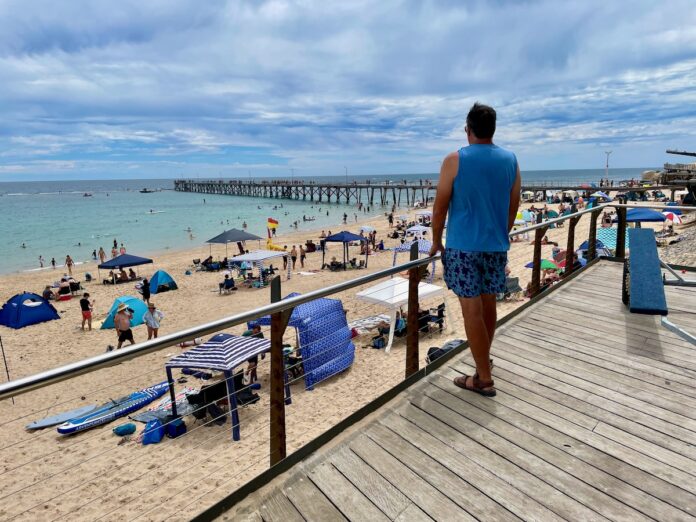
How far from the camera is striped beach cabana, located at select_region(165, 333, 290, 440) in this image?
20.6 ft

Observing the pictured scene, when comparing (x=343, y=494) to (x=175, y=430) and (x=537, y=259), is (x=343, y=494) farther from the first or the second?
(x=175, y=430)

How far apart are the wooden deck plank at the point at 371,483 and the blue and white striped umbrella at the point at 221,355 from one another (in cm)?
411

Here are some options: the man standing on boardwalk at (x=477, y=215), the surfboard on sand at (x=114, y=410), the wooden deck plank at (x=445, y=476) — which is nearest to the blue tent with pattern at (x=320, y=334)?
the surfboard on sand at (x=114, y=410)

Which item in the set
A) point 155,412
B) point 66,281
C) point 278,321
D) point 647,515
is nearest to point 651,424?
point 647,515

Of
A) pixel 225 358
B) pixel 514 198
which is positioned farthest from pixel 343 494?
pixel 225 358

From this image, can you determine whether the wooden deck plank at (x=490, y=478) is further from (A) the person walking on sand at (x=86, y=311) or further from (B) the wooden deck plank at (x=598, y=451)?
(A) the person walking on sand at (x=86, y=311)

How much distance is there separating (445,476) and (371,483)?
0.39 metres

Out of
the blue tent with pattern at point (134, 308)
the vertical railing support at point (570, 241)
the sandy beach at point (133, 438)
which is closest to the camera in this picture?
the sandy beach at point (133, 438)

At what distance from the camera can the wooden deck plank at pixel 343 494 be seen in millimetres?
2006

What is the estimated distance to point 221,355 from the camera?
21.3 feet

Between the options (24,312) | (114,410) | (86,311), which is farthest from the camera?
(86,311)

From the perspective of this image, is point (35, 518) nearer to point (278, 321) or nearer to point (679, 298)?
point (278, 321)

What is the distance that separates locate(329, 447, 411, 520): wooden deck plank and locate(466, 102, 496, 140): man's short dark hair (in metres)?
2.05

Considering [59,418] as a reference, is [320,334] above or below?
above
